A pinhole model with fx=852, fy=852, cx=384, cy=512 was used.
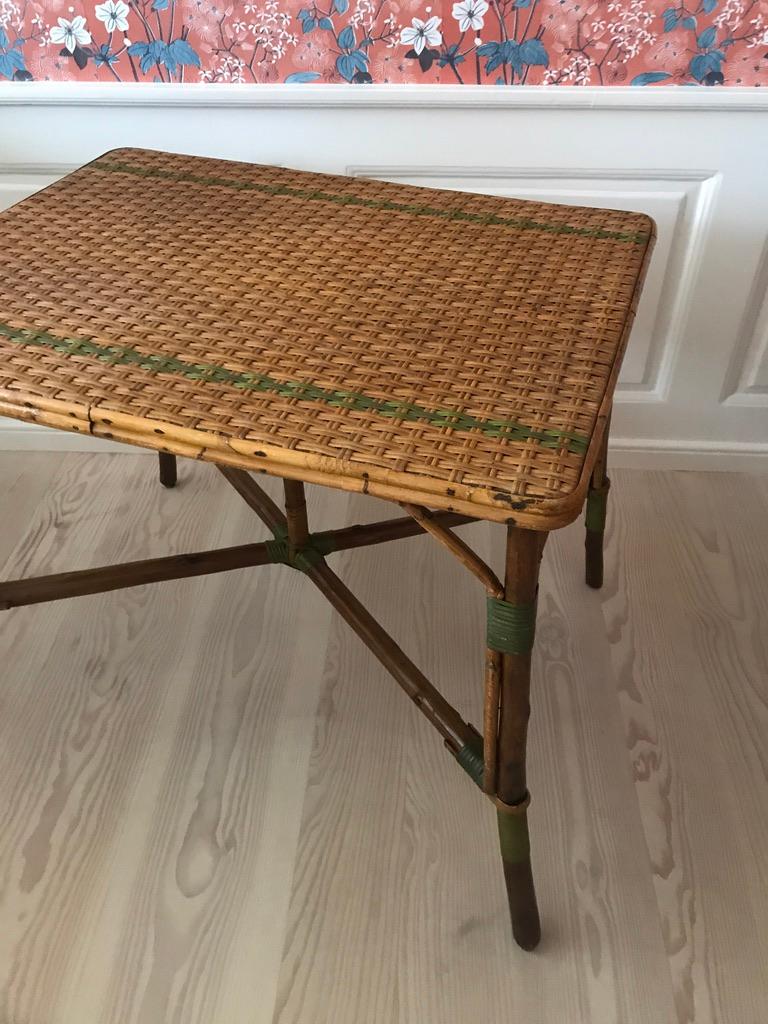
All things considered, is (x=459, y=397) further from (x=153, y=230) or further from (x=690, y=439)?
(x=690, y=439)

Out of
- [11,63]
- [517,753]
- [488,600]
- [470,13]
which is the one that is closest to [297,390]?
[488,600]

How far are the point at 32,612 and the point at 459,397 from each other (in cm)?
78

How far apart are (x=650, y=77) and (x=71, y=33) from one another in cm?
73

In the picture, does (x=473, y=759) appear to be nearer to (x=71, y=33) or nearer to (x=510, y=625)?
(x=510, y=625)

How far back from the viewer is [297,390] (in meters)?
0.60

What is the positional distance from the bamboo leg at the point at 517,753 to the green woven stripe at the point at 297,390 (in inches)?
2.6

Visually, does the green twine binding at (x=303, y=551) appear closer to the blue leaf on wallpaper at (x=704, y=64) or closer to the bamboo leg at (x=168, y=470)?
the bamboo leg at (x=168, y=470)

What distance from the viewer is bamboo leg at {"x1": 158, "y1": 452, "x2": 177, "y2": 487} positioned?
1.31m

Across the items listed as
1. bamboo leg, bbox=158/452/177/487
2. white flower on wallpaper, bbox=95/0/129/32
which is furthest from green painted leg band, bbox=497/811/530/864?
white flower on wallpaper, bbox=95/0/129/32

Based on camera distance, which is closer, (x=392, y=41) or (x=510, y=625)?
(x=510, y=625)

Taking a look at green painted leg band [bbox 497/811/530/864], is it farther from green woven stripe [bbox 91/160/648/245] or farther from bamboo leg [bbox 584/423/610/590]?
green woven stripe [bbox 91/160/648/245]

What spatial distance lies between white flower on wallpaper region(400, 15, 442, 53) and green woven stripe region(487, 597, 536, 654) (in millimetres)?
785

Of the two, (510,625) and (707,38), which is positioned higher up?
(707,38)

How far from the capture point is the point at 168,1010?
0.75m
